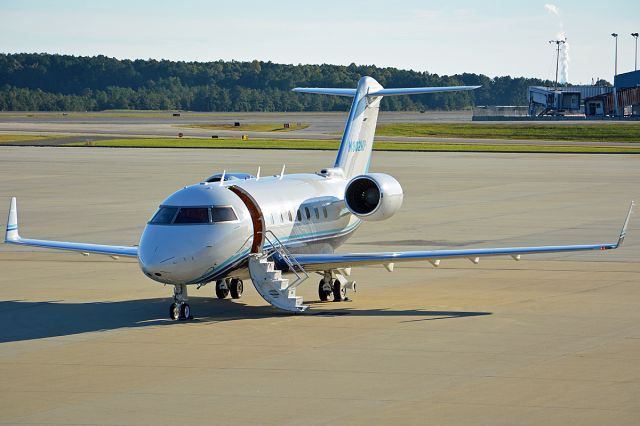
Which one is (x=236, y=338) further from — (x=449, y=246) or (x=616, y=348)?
(x=449, y=246)

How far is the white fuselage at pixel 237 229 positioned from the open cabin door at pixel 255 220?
3.0 inches

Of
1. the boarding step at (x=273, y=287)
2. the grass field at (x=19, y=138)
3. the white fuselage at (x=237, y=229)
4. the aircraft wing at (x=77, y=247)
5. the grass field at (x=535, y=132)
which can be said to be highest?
the white fuselage at (x=237, y=229)

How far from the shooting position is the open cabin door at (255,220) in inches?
1050

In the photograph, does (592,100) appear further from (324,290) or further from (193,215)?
(193,215)

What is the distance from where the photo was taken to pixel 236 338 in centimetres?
2375

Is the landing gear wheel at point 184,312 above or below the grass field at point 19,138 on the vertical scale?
above

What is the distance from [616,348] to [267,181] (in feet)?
33.0

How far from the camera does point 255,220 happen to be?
87.6 feet

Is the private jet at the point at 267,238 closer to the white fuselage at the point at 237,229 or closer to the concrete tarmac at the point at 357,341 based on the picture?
the white fuselage at the point at 237,229

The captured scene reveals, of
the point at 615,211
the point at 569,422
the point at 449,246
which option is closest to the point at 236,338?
the point at 569,422

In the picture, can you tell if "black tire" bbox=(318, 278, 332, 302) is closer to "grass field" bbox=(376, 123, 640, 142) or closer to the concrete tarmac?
the concrete tarmac

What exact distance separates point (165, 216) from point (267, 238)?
2.66 m

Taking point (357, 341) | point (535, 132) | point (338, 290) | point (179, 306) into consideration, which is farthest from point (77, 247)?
point (535, 132)

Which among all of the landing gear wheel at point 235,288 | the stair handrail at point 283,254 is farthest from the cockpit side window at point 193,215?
the landing gear wheel at point 235,288
